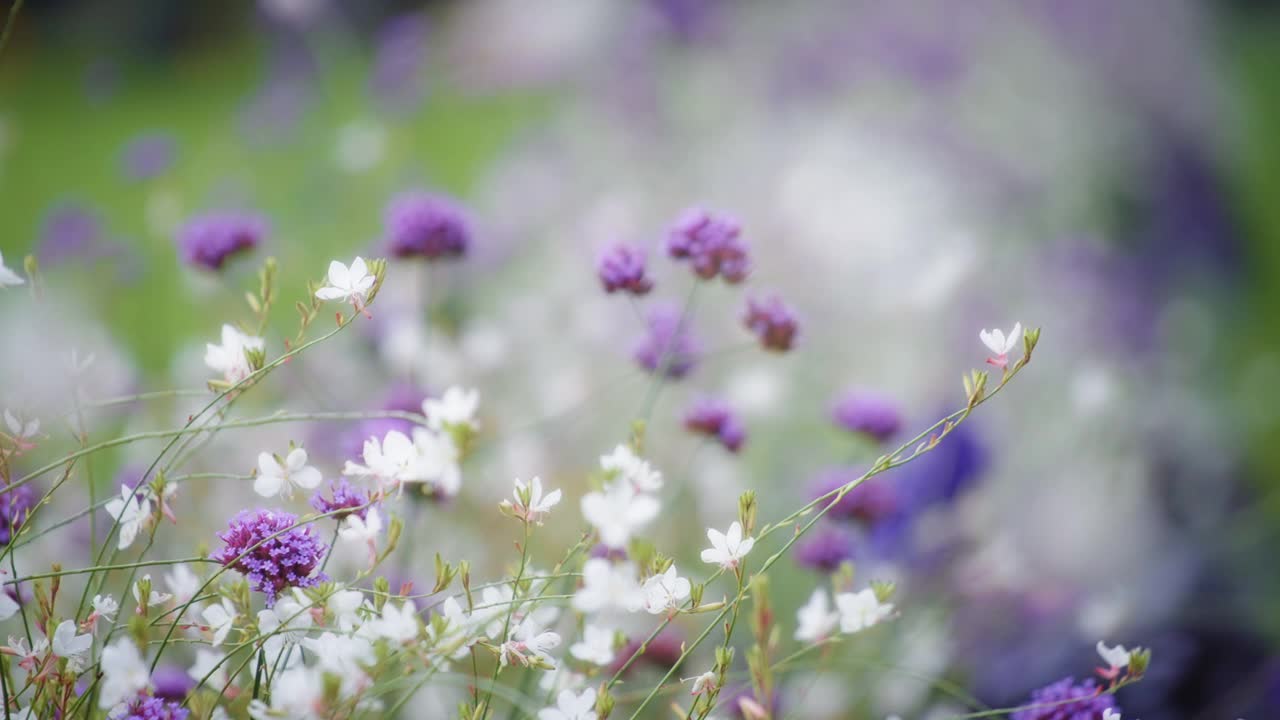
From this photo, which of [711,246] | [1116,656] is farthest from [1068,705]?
[711,246]

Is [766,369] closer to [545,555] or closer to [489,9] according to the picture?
[545,555]

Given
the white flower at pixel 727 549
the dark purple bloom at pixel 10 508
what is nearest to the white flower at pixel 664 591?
the white flower at pixel 727 549

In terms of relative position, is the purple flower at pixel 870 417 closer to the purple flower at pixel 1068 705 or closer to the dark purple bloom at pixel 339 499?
the purple flower at pixel 1068 705

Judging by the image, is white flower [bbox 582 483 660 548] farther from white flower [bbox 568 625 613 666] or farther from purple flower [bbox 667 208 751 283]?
purple flower [bbox 667 208 751 283]

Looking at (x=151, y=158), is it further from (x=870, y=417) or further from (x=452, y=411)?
(x=452, y=411)

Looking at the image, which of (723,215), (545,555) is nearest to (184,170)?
(545,555)

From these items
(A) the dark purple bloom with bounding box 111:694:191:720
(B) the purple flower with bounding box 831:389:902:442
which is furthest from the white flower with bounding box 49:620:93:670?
(B) the purple flower with bounding box 831:389:902:442
